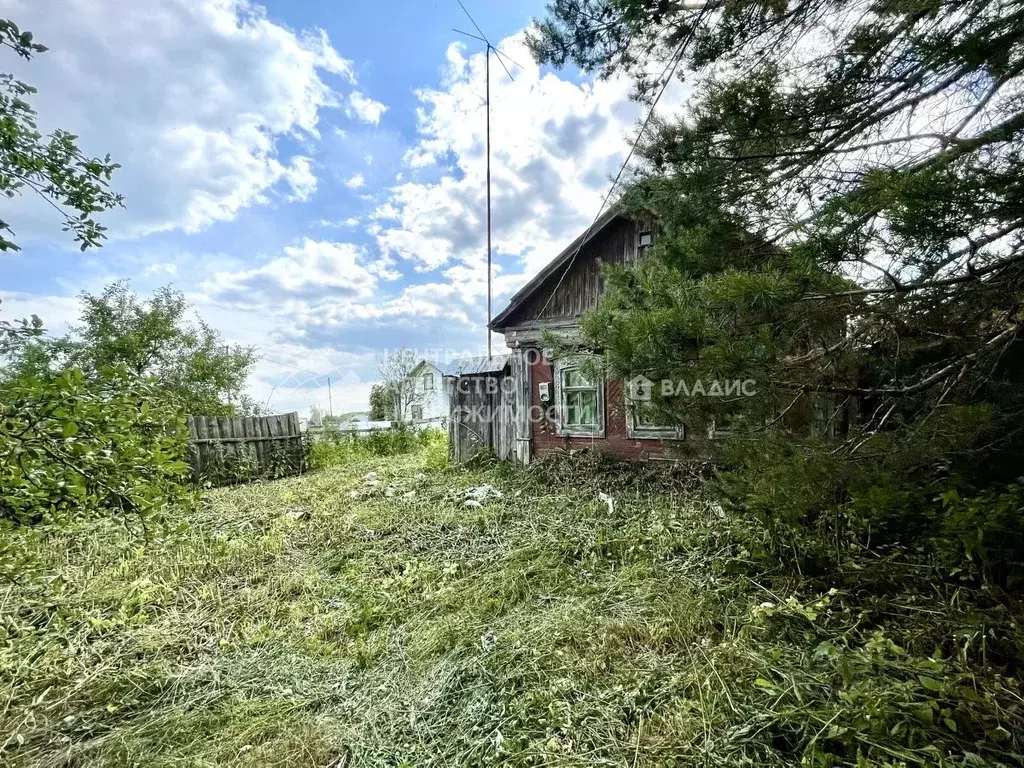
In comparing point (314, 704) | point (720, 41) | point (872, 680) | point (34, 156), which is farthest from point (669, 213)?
point (314, 704)

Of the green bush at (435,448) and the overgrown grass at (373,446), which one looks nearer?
the green bush at (435,448)

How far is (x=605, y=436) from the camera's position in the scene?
24.1 feet

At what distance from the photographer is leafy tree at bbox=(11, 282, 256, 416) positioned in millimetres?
10695

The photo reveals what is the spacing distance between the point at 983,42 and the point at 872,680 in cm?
263

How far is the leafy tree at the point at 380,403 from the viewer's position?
723 inches

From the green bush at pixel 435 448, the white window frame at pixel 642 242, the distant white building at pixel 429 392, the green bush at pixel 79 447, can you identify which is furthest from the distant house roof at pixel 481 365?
the distant white building at pixel 429 392

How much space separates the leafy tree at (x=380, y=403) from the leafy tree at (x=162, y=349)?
20.4 feet

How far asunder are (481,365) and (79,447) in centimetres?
728

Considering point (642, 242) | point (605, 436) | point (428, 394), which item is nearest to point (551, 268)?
point (642, 242)

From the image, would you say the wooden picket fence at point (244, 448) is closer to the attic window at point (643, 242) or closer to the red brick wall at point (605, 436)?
the red brick wall at point (605, 436)

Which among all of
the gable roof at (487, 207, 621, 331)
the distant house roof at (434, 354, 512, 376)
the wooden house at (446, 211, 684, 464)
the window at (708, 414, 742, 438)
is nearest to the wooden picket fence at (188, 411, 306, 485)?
the distant house roof at (434, 354, 512, 376)

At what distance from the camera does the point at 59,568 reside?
4.00 metres

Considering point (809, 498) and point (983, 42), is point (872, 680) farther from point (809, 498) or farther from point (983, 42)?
point (983, 42)

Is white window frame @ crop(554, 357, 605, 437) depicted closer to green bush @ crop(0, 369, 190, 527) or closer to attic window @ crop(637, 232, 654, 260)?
attic window @ crop(637, 232, 654, 260)
